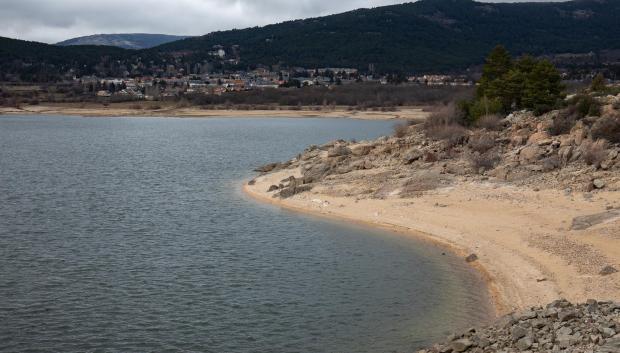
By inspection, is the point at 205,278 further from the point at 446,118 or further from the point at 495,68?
the point at 495,68

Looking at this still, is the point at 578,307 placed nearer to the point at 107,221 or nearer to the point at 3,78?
the point at 107,221

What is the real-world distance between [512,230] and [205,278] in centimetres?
1123

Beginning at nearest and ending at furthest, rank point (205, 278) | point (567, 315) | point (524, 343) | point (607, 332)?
point (607, 332)
point (524, 343)
point (567, 315)
point (205, 278)

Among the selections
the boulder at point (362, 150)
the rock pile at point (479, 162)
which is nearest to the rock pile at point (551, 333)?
the rock pile at point (479, 162)

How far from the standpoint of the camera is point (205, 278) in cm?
2191

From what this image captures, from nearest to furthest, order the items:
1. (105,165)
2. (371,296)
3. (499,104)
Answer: (371,296), (499,104), (105,165)

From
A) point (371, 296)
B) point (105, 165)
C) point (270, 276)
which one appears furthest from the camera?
point (105, 165)

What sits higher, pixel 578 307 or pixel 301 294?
pixel 578 307

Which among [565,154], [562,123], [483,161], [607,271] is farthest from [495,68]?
[607,271]

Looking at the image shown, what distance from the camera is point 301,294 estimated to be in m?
20.4

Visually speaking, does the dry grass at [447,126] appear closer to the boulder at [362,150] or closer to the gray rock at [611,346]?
the boulder at [362,150]

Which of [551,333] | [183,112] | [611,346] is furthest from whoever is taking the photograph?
[183,112]

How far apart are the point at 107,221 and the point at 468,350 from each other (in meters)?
20.8

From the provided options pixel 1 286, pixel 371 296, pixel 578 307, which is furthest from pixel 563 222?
pixel 1 286
